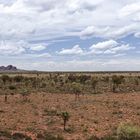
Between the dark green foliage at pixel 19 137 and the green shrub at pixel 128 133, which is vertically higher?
the green shrub at pixel 128 133

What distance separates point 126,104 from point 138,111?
5603 millimetres

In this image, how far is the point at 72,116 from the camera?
32406 millimetres

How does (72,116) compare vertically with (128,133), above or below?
below

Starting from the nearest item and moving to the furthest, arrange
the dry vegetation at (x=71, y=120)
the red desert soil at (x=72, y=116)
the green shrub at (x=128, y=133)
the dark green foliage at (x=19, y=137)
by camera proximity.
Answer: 1. the green shrub at (x=128, y=133)
2. the dark green foliage at (x=19, y=137)
3. the dry vegetation at (x=71, y=120)
4. the red desert soil at (x=72, y=116)

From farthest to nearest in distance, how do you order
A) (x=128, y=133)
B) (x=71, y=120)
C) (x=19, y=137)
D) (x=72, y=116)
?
(x=72, y=116), (x=71, y=120), (x=19, y=137), (x=128, y=133)

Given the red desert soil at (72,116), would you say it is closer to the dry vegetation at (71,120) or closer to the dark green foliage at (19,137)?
the dry vegetation at (71,120)

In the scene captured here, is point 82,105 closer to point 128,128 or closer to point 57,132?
point 57,132

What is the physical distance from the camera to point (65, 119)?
28125 millimetres

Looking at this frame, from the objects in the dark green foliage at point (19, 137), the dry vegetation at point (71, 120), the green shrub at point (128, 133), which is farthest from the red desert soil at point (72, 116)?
the green shrub at point (128, 133)

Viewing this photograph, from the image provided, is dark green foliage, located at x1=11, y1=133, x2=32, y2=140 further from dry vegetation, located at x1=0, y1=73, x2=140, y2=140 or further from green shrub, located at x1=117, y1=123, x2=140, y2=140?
green shrub, located at x1=117, y1=123, x2=140, y2=140

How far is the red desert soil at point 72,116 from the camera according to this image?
1033 inches

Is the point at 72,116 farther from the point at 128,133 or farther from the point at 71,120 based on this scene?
the point at 128,133

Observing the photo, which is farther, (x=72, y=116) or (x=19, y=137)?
(x=72, y=116)

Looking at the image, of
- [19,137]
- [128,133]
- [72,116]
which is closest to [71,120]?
[72,116]
